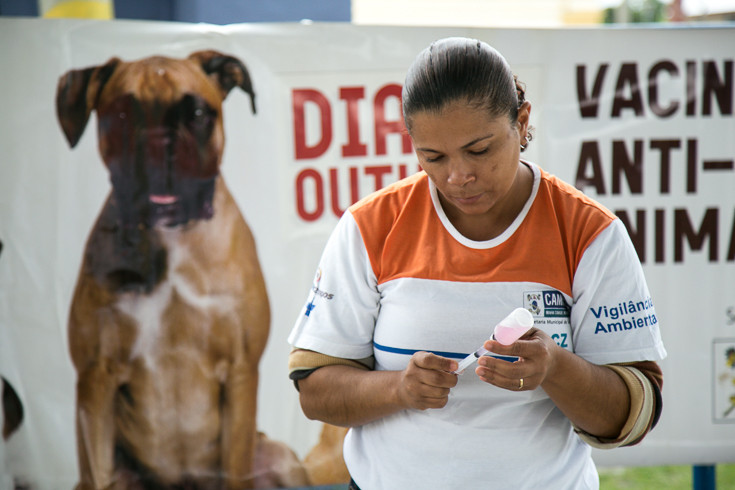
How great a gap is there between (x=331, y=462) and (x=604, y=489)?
1.93 meters

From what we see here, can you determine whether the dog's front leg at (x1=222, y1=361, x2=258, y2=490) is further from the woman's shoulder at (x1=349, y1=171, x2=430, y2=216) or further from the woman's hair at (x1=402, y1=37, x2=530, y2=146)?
the woman's hair at (x1=402, y1=37, x2=530, y2=146)

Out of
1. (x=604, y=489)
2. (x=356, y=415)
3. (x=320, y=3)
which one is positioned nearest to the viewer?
(x=356, y=415)

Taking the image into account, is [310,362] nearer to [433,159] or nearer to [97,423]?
[433,159]

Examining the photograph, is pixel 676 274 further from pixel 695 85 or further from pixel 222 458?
pixel 222 458

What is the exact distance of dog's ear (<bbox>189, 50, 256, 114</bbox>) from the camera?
2721mm

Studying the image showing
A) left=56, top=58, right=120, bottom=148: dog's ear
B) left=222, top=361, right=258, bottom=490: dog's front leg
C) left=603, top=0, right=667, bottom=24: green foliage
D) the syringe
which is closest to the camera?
the syringe

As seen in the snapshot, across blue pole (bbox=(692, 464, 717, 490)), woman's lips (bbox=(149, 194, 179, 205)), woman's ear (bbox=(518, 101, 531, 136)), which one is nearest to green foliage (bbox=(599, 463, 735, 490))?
blue pole (bbox=(692, 464, 717, 490))

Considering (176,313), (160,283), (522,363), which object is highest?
(522,363)

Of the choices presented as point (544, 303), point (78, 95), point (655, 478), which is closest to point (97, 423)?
point (78, 95)

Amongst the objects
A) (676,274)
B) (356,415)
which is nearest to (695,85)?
(676,274)

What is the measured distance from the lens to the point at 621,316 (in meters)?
1.28

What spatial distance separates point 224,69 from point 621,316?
6.44 feet

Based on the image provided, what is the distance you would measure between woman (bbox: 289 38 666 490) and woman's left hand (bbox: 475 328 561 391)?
0.03ft

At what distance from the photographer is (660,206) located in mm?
2879
